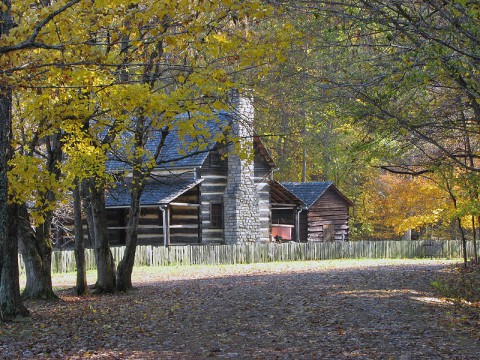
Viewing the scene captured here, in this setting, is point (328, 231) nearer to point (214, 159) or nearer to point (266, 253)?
point (266, 253)

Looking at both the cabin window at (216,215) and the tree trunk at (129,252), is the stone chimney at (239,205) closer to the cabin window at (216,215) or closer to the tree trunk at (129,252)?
the cabin window at (216,215)

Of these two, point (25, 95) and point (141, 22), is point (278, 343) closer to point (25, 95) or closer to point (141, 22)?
point (141, 22)

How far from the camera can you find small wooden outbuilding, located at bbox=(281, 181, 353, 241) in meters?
46.9

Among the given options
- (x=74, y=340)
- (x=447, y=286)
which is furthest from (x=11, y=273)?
(x=447, y=286)

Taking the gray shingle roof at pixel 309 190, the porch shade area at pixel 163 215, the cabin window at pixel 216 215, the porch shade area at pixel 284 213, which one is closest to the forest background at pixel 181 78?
the porch shade area at pixel 163 215

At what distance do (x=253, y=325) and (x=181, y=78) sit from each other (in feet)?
15.9

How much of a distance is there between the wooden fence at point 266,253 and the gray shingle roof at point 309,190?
4.89m

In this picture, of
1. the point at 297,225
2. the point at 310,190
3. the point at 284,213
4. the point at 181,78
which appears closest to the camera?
the point at 181,78

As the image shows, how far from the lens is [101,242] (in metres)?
19.9

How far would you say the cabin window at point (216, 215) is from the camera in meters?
38.3

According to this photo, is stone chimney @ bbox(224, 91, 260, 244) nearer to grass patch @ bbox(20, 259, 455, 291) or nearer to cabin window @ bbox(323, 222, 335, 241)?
grass patch @ bbox(20, 259, 455, 291)

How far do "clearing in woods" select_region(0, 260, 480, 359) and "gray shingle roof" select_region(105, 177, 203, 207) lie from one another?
43.8ft

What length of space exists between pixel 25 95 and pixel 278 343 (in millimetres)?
6790

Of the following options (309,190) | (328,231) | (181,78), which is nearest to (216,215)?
(309,190)
